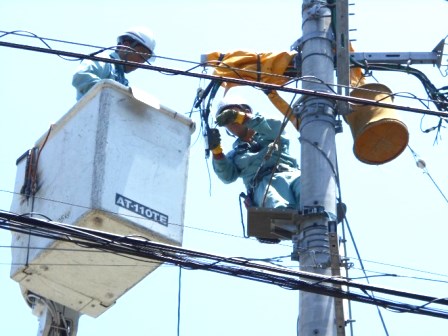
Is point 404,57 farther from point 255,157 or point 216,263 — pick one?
point 216,263

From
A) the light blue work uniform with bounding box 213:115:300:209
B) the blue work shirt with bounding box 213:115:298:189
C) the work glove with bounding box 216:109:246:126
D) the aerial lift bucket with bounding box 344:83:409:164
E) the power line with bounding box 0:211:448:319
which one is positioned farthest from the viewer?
the blue work shirt with bounding box 213:115:298:189

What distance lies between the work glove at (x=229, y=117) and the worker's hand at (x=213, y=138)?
74 mm

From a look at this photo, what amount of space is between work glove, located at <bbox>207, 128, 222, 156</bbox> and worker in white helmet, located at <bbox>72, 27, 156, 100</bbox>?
727 millimetres

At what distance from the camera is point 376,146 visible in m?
9.89

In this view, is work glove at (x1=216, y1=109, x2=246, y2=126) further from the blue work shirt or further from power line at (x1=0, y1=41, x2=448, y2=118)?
power line at (x1=0, y1=41, x2=448, y2=118)

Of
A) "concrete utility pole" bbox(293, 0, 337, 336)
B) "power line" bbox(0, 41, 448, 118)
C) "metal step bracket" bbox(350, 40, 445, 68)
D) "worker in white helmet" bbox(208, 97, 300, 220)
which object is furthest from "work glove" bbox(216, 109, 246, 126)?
"power line" bbox(0, 41, 448, 118)

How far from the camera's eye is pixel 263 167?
1052cm

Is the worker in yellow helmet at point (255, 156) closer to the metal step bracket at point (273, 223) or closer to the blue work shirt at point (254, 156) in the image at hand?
the blue work shirt at point (254, 156)

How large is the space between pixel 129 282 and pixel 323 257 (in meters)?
1.27

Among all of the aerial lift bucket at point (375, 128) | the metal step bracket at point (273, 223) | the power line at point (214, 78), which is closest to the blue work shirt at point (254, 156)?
the aerial lift bucket at point (375, 128)

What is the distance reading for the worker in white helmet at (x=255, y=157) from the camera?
33.6ft

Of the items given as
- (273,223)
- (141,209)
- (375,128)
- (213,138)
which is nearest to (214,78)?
(141,209)

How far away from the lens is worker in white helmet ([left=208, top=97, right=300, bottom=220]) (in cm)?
1023

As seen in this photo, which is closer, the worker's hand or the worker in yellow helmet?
the worker in yellow helmet
